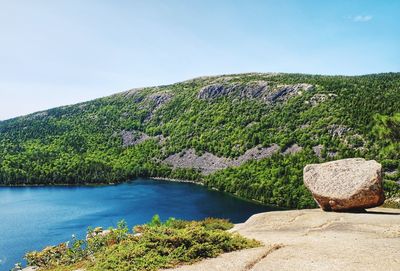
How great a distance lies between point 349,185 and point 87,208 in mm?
105974

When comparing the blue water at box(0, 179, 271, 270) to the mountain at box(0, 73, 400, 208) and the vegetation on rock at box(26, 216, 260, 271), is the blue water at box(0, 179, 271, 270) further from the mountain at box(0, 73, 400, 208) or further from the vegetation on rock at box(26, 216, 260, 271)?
the vegetation on rock at box(26, 216, 260, 271)

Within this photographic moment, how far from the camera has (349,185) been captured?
31.0 metres

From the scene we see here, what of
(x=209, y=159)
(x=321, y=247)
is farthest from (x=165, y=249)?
(x=209, y=159)

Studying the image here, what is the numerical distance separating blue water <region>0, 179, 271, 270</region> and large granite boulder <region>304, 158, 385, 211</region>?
64.0 meters

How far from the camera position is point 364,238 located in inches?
833

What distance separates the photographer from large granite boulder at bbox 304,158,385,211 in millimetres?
30344

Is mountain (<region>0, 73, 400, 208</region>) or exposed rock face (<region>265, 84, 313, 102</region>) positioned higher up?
exposed rock face (<region>265, 84, 313, 102</region>)

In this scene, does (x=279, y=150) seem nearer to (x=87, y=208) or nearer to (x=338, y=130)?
(x=338, y=130)

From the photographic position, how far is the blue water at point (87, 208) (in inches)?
3654

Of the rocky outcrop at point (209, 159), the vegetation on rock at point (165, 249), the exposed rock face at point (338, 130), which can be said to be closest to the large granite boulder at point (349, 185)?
the vegetation on rock at point (165, 249)

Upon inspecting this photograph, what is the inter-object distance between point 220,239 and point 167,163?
6842 inches

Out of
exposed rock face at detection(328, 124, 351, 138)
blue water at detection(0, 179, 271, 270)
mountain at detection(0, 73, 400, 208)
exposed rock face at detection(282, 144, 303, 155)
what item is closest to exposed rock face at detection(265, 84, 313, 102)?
mountain at detection(0, 73, 400, 208)

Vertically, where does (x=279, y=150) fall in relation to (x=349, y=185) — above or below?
below

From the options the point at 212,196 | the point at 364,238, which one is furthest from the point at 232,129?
the point at 364,238
